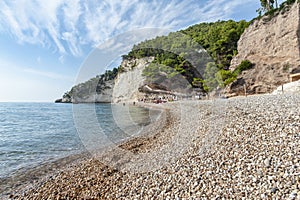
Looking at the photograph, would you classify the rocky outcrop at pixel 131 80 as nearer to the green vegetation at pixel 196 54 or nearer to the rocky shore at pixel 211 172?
the green vegetation at pixel 196 54

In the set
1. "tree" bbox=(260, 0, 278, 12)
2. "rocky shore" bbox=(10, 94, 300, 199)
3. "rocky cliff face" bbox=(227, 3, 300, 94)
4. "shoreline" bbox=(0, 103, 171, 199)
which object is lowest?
"shoreline" bbox=(0, 103, 171, 199)

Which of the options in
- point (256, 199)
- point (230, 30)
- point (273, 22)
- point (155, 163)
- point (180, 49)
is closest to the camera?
point (256, 199)

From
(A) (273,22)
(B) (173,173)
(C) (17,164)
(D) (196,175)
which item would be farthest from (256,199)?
(A) (273,22)

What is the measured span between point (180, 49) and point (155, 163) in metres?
49.9

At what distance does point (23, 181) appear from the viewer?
567 cm

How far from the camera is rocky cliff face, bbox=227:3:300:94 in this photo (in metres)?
23.9

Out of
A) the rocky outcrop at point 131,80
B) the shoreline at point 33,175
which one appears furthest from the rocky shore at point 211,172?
the rocky outcrop at point 131,80

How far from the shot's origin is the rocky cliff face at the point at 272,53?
23.9m

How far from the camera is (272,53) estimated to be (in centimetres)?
2758

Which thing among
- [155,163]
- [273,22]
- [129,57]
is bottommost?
[155,163]

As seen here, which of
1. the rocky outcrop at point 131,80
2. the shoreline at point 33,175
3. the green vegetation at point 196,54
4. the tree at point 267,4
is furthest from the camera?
the rocky outcrop at point 131,80

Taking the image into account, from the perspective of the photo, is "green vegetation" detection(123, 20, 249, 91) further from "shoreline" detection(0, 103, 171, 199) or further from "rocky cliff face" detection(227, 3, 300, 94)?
"shoreline" detection(0, 103, 171, 199)

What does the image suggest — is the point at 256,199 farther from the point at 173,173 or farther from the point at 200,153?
the point at 200,153

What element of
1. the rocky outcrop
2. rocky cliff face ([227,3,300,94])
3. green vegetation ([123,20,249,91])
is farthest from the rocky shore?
the rocky outcrop
